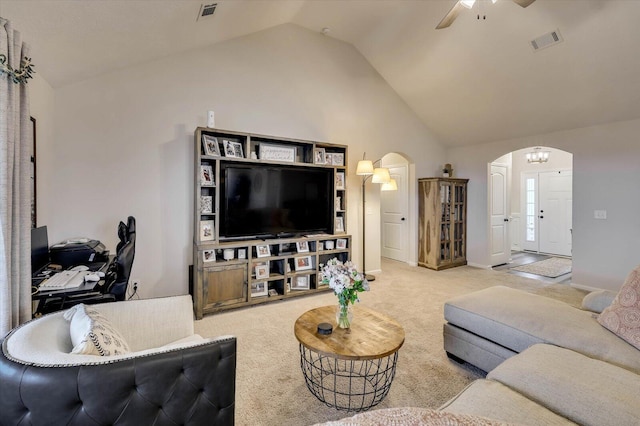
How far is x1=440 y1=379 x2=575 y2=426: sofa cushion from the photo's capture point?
3.81 feet

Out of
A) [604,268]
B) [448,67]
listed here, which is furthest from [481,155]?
[604,268]

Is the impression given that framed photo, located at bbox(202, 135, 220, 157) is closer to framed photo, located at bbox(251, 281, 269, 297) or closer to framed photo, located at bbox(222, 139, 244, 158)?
framed photo, located at bbox(222, 139, 244, 158)

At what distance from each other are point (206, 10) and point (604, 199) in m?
5.53

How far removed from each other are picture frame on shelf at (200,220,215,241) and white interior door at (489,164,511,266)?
5.01m

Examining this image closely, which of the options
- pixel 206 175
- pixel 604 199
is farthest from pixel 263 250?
pixel 604 199

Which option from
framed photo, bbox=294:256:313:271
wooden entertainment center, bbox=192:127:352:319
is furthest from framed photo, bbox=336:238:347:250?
framed photo, bbox=294:256:313:271

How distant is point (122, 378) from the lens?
104 cm

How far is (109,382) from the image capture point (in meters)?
1.02

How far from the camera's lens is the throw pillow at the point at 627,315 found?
5.76 feet

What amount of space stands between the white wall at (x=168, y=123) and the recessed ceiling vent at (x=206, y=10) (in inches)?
35.0

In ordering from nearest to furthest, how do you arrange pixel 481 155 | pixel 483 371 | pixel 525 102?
pixel 483 371 < pixel 525 102 < pixel 481 155

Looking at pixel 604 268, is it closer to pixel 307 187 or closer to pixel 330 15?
pixel 307 187

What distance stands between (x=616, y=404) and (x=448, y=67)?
4.44m

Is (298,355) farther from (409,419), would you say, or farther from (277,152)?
(277,152)
